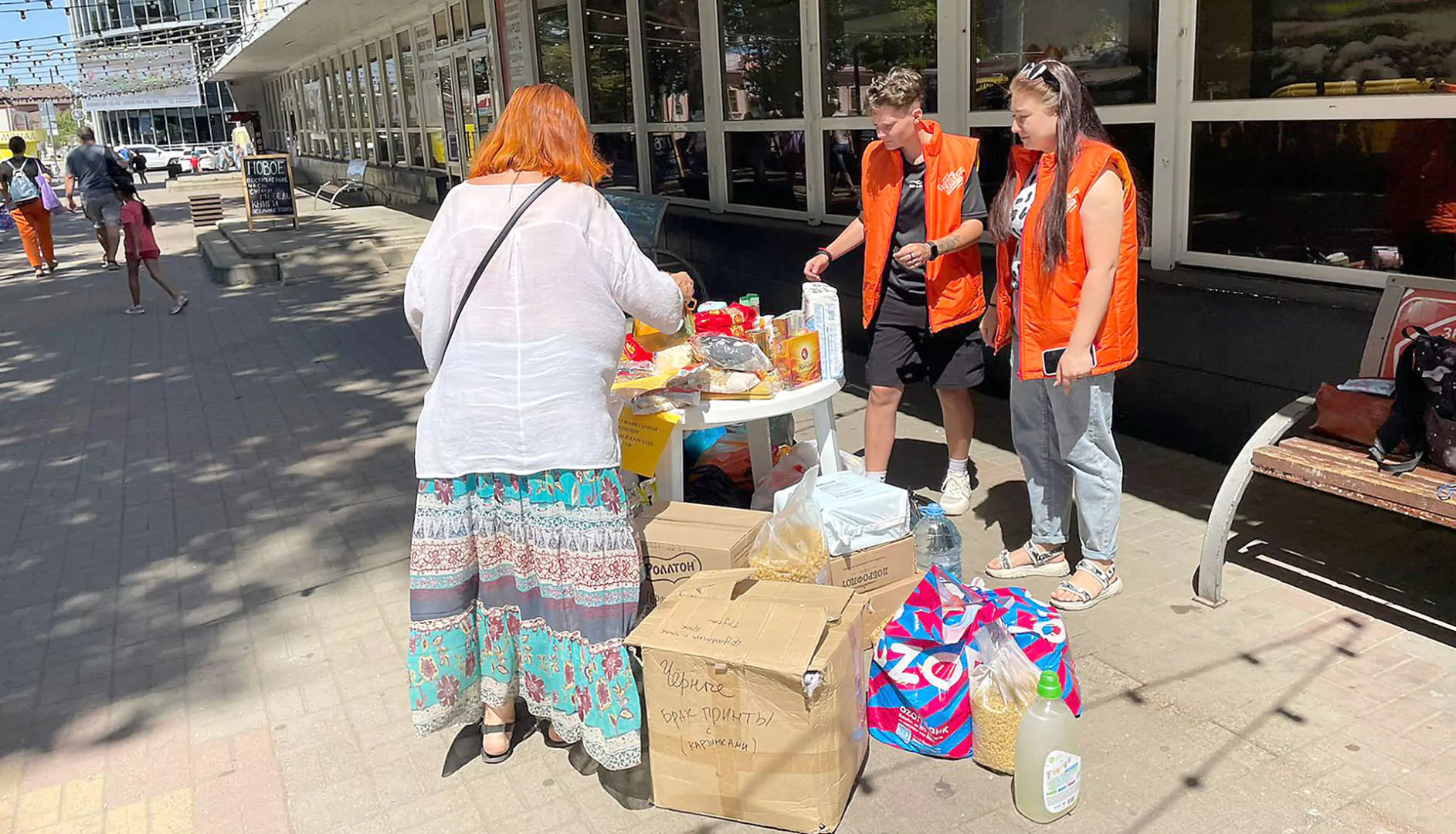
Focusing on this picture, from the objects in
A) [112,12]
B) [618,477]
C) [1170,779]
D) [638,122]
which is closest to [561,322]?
[618,477]

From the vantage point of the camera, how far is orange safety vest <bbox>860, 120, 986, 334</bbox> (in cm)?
409

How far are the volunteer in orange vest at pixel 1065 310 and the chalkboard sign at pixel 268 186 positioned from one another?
1512cm

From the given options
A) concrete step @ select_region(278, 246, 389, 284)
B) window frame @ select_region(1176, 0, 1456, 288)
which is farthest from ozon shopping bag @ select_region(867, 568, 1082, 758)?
concrete step @ select_region(278, 246, 389, 284)

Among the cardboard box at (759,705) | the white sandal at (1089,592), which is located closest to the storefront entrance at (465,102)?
the white sandal at (1089,592)

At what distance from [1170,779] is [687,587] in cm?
132

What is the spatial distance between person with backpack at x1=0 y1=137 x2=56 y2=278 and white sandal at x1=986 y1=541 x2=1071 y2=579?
582 inches

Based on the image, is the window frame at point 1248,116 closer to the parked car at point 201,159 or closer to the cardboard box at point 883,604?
the cardboard box at point 883,604

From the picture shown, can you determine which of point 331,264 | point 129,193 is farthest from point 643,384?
point 331,264

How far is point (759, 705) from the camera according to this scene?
8.38 feet

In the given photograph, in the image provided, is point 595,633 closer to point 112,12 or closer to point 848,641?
point 848,641

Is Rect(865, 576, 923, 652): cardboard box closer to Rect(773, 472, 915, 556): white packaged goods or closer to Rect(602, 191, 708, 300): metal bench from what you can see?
Rect(773, 472, 915, 556): white packaged goods

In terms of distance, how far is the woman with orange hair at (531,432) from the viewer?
104 inches

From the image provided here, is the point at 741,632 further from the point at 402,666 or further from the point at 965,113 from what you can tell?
the point at 965,113

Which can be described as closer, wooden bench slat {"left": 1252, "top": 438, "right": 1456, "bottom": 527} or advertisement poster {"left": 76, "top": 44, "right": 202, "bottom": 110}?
wooden bench slat {"left": 1252, "top": 438, "right": 1456, "bottom": 527}
